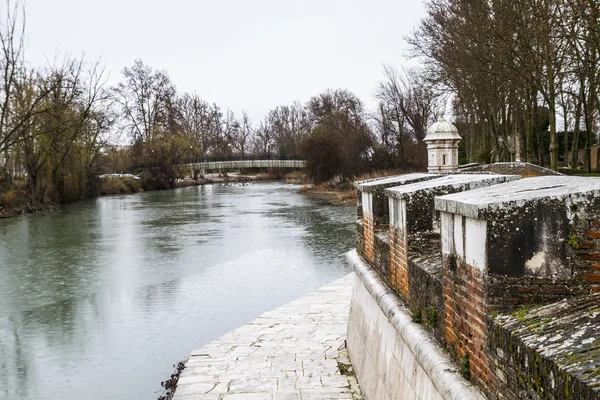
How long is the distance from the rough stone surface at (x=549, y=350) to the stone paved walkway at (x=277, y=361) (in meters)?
3.58

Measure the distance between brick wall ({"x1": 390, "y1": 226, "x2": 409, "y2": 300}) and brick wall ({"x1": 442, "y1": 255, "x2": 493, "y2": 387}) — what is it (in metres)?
0.98

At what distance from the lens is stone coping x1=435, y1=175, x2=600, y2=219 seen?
2.75m

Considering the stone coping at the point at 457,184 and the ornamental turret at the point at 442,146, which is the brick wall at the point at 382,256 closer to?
the stone coping at the point at 457,184

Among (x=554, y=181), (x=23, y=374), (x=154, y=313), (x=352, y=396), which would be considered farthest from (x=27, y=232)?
(x=554, y=181)

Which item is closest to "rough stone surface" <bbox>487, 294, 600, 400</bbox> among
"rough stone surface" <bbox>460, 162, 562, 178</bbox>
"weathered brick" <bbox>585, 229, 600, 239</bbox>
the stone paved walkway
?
"weathered brick" <bbox>585, 229, 600, 239</bbox>

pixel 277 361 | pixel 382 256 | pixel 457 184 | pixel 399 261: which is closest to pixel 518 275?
pixel 457 184

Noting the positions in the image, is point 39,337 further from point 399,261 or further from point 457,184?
point 457,184

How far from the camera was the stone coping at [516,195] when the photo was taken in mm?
2748

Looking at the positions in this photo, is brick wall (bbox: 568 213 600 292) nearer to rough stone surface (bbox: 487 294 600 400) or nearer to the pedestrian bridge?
rough stone surface (bbox: 487 294 600 400)

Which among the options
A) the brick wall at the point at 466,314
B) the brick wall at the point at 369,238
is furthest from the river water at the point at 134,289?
the brick wall at the point at 466,314

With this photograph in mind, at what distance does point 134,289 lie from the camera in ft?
42.3

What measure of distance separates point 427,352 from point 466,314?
49cm

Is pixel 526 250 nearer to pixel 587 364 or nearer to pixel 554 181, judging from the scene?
pixel 554 181

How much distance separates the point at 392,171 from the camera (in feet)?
127
